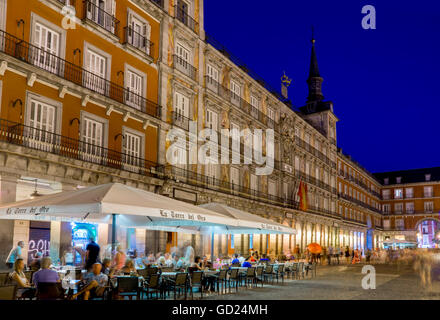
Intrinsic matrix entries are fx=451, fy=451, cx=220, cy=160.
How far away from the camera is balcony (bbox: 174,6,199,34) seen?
25.3 metres

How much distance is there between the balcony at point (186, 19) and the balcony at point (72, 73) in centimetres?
603

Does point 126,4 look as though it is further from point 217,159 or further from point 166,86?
point 217,159

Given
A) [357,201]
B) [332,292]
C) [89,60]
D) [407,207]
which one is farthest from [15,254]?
[407,207]

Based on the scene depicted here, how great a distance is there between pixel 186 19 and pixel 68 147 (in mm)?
12224

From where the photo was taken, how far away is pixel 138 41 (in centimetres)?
2206

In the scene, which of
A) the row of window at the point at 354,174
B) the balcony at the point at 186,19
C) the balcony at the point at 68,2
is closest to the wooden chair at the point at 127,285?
the balcony at the point at 68,2

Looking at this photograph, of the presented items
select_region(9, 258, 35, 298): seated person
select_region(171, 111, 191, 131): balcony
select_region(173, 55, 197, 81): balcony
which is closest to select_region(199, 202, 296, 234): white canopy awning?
select_region(9, 258, 35, 298): seated person

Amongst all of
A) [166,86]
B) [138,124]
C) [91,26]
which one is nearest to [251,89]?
[166,86]

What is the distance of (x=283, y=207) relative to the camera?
36.9 meters

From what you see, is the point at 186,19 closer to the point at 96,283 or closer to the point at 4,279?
the point at 4,279

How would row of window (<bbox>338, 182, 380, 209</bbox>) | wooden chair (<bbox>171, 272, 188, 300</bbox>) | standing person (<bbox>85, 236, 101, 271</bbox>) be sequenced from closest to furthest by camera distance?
standing person (<bbox>85, 236, 101, 271</bbox>) → wooden chair (<bbox>171, 272, 188, 300</bbox>) → row of window (<bbox>338, 182, 380, 209</bbox>)

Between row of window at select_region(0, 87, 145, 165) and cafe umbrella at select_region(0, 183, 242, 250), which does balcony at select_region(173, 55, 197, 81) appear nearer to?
row of window at select_region(0, 87, 145, 165)

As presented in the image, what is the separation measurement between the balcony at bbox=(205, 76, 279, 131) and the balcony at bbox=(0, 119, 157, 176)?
8527 mm
